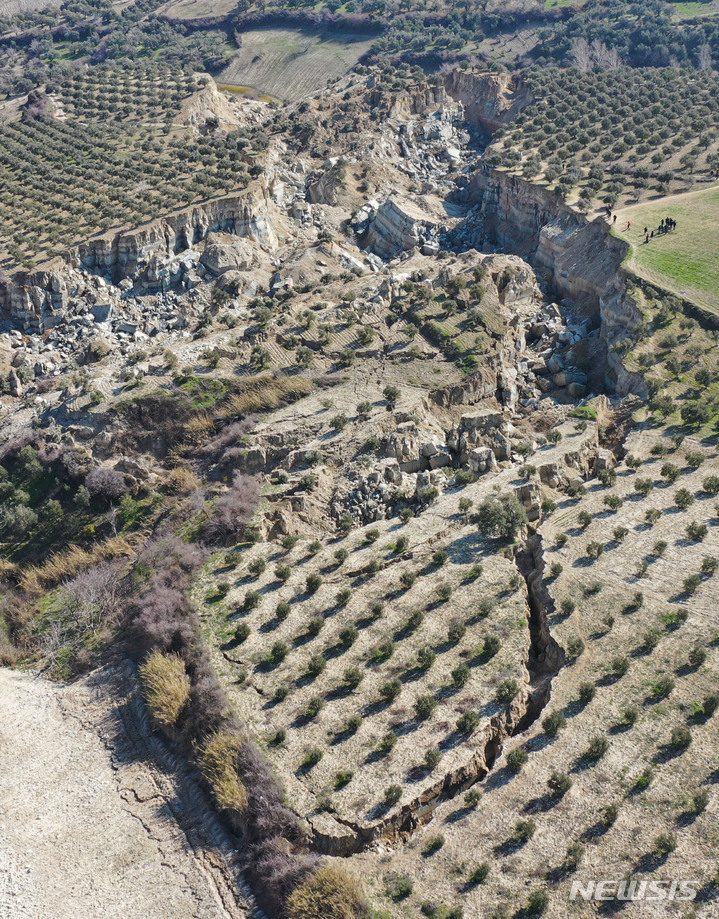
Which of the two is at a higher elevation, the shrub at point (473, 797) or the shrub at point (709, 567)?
the shrub at point (709, 567)

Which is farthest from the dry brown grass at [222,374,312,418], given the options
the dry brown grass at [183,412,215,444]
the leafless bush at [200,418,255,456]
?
the leafless bush at [200,418,255,456]

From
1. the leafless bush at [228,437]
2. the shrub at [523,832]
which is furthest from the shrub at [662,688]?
the leafless bush at [228,437]

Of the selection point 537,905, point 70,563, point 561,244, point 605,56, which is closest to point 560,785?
point 537,905

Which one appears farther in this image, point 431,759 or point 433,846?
point 431,759

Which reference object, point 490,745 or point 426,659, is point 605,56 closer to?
point 426,659

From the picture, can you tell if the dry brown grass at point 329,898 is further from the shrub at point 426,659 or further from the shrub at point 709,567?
the shrub at point 709,567

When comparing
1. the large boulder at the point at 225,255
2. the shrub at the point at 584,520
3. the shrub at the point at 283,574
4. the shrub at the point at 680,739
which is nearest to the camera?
the shrub at the point at 680,739
